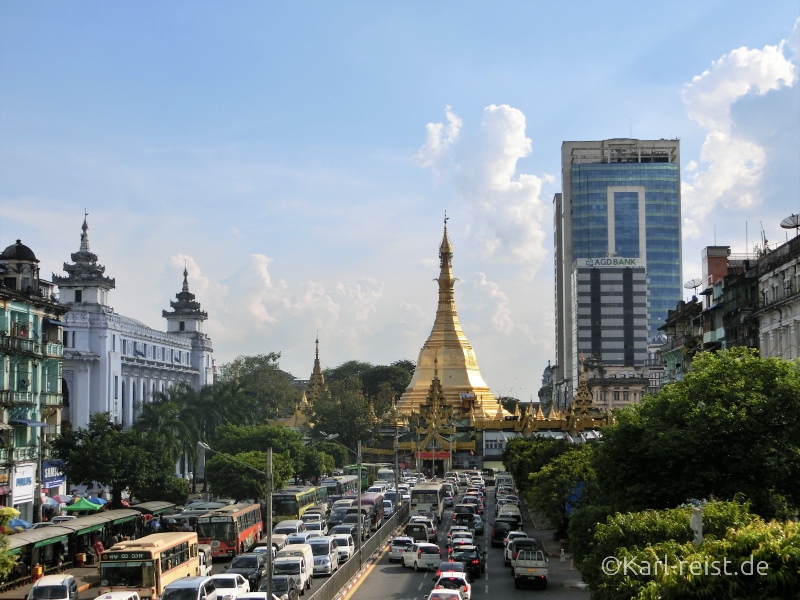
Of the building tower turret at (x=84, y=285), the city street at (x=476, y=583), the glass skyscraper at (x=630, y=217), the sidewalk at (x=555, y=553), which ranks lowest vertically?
the sidewalk at (x=555, y=553)

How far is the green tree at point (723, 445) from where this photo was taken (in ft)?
115

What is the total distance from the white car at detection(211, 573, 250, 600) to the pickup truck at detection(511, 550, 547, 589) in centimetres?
1065

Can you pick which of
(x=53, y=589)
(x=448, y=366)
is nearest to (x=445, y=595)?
(x=53, y=589)

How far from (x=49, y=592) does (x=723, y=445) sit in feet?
68.3

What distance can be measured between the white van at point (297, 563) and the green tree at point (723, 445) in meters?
10.7

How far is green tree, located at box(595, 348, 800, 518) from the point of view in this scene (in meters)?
35.1

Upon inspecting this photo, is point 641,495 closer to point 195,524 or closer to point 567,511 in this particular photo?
point 567,511

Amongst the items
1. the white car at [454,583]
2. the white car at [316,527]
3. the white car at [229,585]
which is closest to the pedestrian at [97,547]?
the white car at [316,527]

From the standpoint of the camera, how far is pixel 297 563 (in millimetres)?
39031

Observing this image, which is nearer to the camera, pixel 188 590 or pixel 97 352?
pixel 188 590

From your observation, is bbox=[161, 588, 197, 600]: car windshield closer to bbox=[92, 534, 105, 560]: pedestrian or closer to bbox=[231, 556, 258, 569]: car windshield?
bbox=[231, 556, 258, 569]: car windshield

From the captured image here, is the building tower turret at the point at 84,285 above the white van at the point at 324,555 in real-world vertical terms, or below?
above

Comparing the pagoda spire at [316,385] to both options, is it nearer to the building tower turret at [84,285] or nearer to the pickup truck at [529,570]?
the building tower turret at [84,285]

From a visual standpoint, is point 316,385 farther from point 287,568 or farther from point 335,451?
point 287,568
